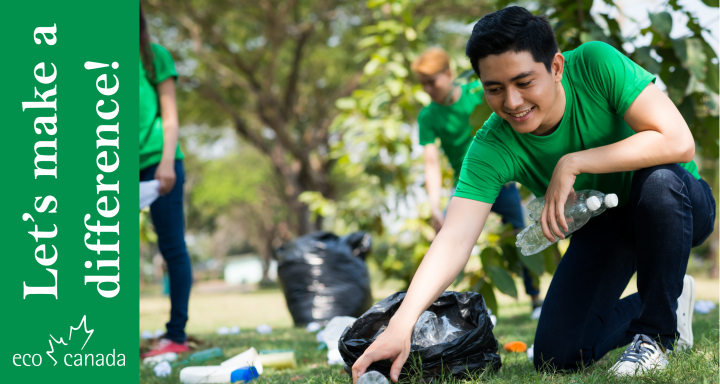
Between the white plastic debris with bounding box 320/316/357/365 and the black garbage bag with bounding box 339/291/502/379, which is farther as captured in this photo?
the white plastic debris with bounding box 320/316/357/365

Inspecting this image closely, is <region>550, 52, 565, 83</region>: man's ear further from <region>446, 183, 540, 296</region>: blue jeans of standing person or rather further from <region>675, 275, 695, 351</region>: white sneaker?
<region>446, 183, 540, 296</region>: blue jeans of standing person

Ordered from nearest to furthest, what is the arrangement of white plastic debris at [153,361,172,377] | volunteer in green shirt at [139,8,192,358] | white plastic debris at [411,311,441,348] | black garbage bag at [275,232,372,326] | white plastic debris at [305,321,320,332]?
1. white plastic debris at [411,311,441,348]
2. white plastic debris at [153,361,172,377]
3. volunteer in green shirt at [139,8,192,358]
4. white plastic debris at [305,321,320,332]
5. black garbage bag at [275,232,372,326]

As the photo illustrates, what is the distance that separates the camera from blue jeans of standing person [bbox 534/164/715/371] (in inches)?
72.2

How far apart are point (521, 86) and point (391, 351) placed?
843mm

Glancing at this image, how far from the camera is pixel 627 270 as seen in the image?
2225 millimetres

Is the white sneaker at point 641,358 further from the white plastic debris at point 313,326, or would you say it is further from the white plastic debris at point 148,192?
the white plastic debris at point 313,326

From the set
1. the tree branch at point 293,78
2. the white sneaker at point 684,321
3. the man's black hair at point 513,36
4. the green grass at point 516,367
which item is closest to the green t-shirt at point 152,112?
the green grass at point 516,367

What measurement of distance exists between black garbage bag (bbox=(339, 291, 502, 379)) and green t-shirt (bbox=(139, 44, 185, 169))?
1.61 metres

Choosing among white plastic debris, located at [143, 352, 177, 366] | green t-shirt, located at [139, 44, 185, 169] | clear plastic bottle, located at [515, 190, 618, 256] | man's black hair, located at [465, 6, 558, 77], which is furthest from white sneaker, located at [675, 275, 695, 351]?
green t-shirt, located at [139, 44, 185, 169]
